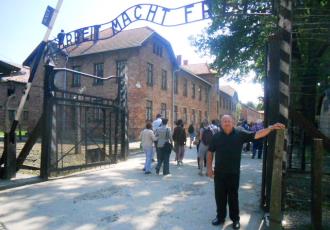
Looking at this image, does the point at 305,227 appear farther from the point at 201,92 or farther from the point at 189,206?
the point at 201,92

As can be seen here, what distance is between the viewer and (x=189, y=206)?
7.41 metres

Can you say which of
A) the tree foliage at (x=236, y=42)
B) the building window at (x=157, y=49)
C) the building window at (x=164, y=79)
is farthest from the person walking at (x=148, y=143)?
the building window at (x=164, y=79)

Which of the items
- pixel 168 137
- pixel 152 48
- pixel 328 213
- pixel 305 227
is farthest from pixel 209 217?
pixel 152 48

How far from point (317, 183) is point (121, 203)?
3.93m

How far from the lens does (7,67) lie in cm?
905

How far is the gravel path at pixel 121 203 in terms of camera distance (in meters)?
6.26

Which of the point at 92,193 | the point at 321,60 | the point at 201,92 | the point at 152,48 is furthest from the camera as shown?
the point at 201,92

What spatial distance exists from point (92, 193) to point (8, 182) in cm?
248

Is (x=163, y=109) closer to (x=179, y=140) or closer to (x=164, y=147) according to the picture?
(x=179, y=140)

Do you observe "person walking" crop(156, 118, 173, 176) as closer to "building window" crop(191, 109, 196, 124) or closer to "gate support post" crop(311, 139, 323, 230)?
"gate support post" crop(311, 139, 323, 230)

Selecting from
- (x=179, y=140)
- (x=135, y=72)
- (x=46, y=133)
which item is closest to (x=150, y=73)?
(x=135, y=72)

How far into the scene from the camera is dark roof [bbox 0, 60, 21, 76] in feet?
29.3

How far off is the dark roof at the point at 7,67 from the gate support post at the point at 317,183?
280 inches

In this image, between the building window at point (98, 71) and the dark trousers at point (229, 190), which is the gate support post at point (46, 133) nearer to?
the dark trousers at point (229, 190)
